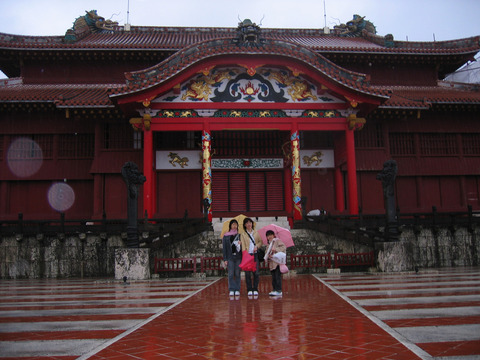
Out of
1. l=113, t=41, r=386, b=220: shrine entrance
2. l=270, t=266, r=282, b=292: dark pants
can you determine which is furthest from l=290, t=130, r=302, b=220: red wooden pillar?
l=270, t=266, r=282, b=292: dark pants

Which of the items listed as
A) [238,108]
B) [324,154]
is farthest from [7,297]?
[324,154]

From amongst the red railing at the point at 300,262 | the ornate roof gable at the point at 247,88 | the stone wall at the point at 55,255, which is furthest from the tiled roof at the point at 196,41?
the red railing at the point at 300,262

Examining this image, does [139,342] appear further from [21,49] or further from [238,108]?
[21,49]

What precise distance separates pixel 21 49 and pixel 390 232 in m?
19.3

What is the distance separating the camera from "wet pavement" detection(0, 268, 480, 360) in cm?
444

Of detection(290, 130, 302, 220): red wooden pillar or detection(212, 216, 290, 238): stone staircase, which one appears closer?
detection(290, 130, 302, 220): red wooden pillar

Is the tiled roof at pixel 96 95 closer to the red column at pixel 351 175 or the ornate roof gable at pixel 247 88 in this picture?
the red column at pixel 351 175

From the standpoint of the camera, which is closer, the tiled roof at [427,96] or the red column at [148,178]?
the red column at [148,178]

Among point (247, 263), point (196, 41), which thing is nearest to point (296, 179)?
point (247, 263)

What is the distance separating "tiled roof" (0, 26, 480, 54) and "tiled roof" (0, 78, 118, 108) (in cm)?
187

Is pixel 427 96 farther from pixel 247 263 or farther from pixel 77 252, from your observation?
pixel 77 252

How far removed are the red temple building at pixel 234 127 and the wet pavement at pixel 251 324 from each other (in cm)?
944

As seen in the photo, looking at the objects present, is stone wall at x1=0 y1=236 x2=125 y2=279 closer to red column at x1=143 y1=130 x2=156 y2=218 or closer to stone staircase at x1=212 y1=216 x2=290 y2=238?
red column at x1=143 y1=130 x2=156 y2=218

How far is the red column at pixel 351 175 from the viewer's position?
1834cm
